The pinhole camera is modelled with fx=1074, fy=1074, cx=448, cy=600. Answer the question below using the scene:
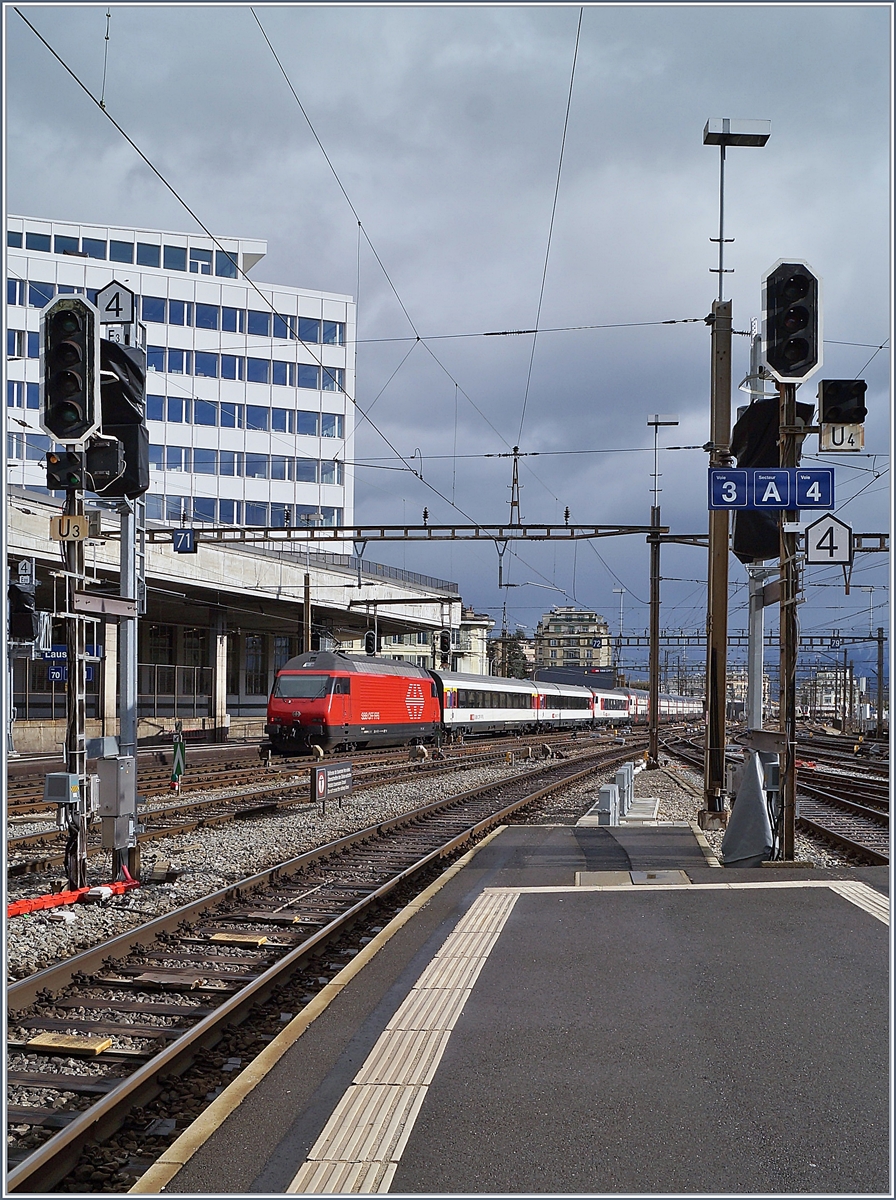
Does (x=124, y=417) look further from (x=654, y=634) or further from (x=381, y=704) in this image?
(x=381, y=704)

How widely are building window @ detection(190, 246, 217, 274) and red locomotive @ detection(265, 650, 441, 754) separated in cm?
2771

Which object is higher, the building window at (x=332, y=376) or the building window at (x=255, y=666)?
the building window at (x=332, y=376)

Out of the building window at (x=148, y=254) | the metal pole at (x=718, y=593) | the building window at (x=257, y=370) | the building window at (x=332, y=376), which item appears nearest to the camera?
the metal pole at (x=718, y=593)

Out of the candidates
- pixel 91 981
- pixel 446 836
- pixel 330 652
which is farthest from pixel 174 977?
pixel 330 652

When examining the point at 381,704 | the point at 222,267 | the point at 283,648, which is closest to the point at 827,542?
the point at 381,704

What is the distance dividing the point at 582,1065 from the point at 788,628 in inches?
254

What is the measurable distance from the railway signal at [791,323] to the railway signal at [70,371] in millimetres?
6024

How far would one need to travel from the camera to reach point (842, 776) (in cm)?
3019

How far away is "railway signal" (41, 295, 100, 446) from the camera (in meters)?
8.88

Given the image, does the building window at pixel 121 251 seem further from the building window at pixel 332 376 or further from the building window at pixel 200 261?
the building window at pixel 332 376

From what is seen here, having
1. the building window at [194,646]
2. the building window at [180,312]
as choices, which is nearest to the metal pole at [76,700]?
the building window at [194,646]

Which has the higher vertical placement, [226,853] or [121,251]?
[121,251]

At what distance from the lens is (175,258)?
52750mm

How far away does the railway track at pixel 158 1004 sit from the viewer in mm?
4773
